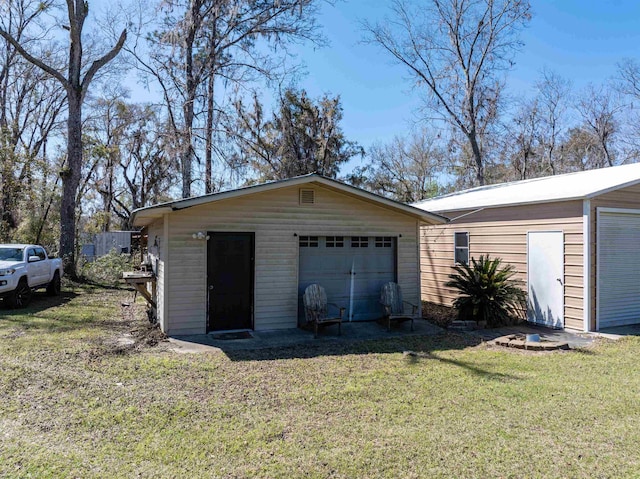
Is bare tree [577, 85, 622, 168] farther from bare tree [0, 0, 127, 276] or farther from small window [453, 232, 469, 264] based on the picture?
bare tree [0, 0, 127, 276]

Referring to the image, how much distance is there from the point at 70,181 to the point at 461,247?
537 inches

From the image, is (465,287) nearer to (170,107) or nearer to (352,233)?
(352,233)

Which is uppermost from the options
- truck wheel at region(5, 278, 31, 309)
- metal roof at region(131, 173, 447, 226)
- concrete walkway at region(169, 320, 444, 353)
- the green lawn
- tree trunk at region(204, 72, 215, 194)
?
tree trunk at region(204, 72, 215, 194)

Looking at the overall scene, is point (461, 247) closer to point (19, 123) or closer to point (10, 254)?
point (10, 254)

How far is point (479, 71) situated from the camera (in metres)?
22.2

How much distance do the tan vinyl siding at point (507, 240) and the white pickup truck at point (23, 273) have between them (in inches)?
417

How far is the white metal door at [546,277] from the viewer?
8.85m

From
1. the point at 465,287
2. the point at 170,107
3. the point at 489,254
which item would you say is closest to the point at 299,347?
the point at 465,287

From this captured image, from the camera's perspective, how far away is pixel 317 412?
437cm

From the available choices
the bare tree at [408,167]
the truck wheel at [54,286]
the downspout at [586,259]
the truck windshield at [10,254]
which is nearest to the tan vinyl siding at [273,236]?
the downspout at [586,259]

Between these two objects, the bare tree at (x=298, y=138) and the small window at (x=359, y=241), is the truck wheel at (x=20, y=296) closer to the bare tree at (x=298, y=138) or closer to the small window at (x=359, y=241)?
the small window at (x=359, y=241)

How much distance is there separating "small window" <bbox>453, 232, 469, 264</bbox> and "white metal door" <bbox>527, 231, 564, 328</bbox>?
1.98 metres

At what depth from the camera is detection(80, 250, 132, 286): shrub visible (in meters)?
16.0

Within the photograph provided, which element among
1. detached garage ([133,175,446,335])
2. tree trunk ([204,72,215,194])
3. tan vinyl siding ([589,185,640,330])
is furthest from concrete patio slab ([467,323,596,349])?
tree trunk ([204,72,215,194])
